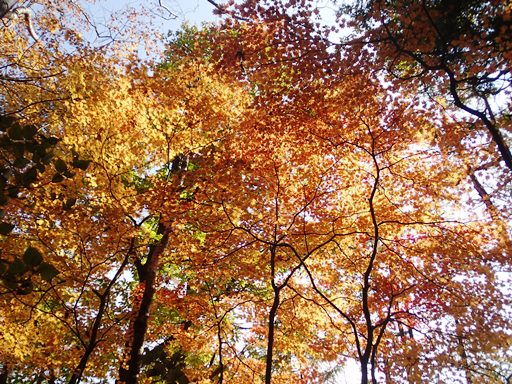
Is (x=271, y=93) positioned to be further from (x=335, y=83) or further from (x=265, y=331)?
(x=265, y=331)

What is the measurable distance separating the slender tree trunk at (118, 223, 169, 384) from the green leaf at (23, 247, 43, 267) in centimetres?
739

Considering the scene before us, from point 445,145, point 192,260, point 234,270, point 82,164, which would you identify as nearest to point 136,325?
point 192,260

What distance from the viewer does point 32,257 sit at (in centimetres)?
206

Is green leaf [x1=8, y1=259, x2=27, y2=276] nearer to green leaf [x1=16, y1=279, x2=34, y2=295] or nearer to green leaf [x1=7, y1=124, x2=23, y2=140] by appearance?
green leaf [x1=16, y1=279, x2=34, y2=295]

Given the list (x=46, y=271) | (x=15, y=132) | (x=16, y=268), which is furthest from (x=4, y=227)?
(x=15, y=132)

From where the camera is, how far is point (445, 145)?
31.9ft

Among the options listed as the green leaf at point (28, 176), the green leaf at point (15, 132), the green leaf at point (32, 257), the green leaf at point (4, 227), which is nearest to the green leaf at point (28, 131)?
the green leaf at point (15, 132)

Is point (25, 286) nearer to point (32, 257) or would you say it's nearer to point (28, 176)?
point (32, 257)

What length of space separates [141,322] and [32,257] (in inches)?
301

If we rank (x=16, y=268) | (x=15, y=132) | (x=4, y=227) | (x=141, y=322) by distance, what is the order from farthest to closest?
(x=141, y=322) → (x=15, y=132) → (x=4, y=227) → (x=16, y=268)

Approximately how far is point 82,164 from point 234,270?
28.1 feet

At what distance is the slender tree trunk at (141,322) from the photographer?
831 centimetres

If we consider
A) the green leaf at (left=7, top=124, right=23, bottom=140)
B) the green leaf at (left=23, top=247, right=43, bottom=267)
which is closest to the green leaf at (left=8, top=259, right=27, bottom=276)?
the green leaf at (left=23, top=247, right=43, bottom=267)

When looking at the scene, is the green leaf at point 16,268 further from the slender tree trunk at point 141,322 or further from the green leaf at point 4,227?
the slender tree trunk at point 141,322
